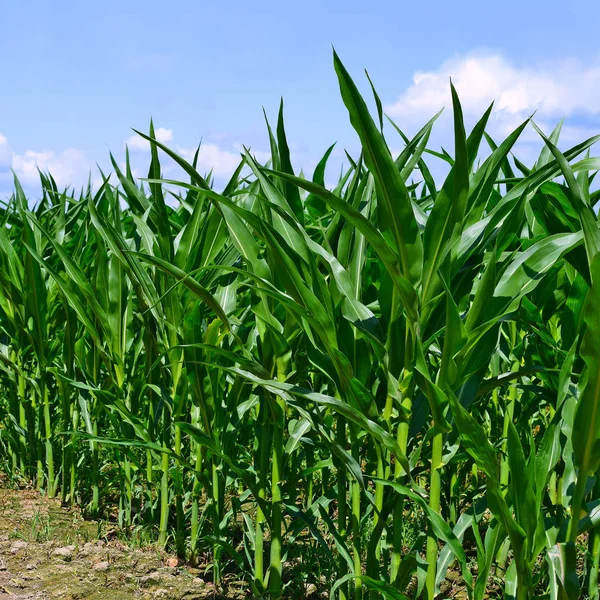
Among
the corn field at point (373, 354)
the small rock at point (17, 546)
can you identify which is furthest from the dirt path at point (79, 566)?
the corn field at point (373, 354)

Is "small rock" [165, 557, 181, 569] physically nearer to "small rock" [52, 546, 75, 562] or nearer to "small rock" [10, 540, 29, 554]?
"small rock" [52, 546, 75, 562]

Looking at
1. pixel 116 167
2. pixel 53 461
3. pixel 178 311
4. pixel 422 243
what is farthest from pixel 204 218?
pixel 53 461

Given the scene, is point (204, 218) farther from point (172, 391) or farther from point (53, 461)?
point (53, 461)

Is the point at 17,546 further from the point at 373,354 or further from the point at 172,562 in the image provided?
the point at 373,354

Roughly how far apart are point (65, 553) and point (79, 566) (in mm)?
99

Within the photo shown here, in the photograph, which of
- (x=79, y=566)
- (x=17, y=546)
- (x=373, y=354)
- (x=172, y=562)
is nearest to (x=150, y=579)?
(x=172, y=562)

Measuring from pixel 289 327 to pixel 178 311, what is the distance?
450 mm

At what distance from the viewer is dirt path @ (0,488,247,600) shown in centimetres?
210

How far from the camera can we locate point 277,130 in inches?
60.7

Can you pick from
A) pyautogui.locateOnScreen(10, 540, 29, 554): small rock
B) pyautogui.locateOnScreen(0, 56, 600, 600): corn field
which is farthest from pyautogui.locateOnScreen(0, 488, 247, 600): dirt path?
pyautogui.locateOnScreen(0, 56, 600, 600): corn field

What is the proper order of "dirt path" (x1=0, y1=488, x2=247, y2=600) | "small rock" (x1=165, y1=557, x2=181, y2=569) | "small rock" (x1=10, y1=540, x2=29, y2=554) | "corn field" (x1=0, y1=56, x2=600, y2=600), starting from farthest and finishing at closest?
"small rock" (x1=10, y1=540, x2=29, y2=554), "small rock" (x1=165, y1=557, x2=181, y2=569), "dirt path" (x1=0, y1=488, x2=247, y2=600), "corn field" (x1=0, y1=56, x2=600, y2=600)

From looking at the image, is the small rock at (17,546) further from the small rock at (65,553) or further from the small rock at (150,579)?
the small rock at (150,579)

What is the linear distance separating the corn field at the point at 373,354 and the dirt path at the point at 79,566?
0.10 meters

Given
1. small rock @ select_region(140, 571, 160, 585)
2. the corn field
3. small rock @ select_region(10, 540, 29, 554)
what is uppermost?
the corn field
